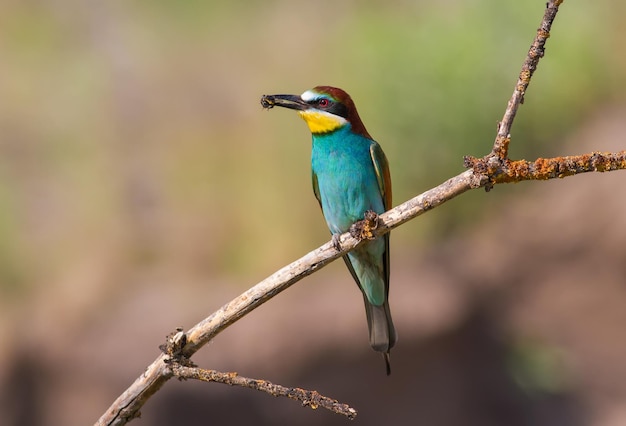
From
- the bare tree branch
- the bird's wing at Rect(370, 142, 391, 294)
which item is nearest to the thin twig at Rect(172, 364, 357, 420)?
the bare tree branch

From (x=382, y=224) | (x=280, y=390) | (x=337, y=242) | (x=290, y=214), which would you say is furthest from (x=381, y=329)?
(x=290, y=214)

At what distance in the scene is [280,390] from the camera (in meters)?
1.39

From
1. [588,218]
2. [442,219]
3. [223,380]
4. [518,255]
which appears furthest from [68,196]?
[223,380]

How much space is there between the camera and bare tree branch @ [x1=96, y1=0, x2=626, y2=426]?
147cm

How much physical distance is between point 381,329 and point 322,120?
0.60 meters

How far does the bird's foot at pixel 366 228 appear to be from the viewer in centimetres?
178

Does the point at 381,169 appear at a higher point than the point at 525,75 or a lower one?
higher

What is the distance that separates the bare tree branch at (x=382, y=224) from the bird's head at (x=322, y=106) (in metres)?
0.55

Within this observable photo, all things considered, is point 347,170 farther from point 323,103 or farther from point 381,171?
point 323,103

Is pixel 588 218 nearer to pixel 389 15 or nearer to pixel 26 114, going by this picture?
pixel 389 15

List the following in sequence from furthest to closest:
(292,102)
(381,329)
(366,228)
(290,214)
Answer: (290,214) < (381,329) < (292,102) < (366,228)

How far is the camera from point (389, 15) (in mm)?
4094

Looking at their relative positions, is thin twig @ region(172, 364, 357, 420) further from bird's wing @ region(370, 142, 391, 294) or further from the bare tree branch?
bird's wing @ region(370, 142, 391, 294)

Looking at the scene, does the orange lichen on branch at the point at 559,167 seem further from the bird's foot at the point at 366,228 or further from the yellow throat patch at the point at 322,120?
the yellow throat patch at the point at 322,120
